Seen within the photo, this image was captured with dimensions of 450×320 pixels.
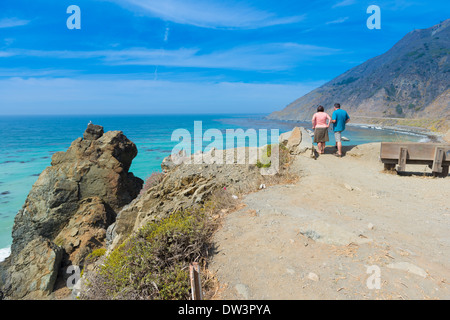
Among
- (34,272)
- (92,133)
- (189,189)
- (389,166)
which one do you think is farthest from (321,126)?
(92,133)

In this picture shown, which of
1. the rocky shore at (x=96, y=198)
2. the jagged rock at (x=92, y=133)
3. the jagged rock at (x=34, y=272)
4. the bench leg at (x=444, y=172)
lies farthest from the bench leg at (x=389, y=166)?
the jagged rock at (x=92, y=133)

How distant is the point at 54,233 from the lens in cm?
1436

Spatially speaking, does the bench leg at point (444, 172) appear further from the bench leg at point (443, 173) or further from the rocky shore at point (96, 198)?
the rocky shore at point (96, 198)

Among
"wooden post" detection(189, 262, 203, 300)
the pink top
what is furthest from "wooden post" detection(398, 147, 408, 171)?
"wooden post" detection(189, 262, 203, 300)

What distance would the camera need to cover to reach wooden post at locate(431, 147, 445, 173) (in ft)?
A: 34.0

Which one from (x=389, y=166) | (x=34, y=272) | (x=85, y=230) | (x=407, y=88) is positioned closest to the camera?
(x=34, y=272)

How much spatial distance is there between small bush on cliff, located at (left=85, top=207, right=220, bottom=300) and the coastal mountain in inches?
4542

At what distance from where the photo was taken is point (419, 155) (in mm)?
10828

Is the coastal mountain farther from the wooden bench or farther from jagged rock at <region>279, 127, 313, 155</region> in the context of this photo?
jagged rock at <region>279, 127, 313, 155</region>

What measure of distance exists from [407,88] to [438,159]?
147 m

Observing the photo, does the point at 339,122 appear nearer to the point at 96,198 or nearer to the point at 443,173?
the point at 443,173

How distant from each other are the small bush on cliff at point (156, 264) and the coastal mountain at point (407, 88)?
11536cm

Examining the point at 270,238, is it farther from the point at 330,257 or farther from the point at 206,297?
the point at 206,297
